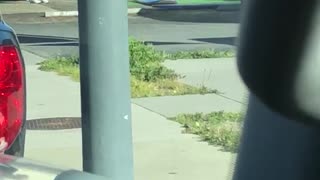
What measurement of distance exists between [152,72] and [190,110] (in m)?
2.33

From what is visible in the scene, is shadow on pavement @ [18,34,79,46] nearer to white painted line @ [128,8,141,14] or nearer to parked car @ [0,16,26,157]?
white painted line @ [128,8,141,14]

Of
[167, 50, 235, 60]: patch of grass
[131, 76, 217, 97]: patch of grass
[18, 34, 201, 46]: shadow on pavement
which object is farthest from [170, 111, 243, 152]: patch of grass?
[18, 34, 201, 46]: shadow on pavement

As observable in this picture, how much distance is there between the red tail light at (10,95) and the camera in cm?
375

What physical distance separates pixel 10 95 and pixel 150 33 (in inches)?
624

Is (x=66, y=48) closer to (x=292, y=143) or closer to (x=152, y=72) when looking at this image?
(x=152, y=72)

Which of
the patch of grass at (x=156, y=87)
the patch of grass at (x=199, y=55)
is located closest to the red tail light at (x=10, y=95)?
the patch of grass at (x=156, y=87)

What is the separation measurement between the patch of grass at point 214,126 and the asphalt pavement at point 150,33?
4395 millimetres

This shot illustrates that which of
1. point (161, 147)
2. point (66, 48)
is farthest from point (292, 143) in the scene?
point (66, 48)

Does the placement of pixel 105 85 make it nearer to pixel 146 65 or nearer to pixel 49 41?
pixel 146 65

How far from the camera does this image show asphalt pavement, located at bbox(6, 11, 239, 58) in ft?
52.3

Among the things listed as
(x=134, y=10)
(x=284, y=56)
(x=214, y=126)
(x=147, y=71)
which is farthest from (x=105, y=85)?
(x=134, y=10)

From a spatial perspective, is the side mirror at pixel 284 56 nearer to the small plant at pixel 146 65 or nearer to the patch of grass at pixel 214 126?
the patch of grass at pixel 214 126

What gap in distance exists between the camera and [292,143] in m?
1.11

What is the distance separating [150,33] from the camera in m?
19.6
